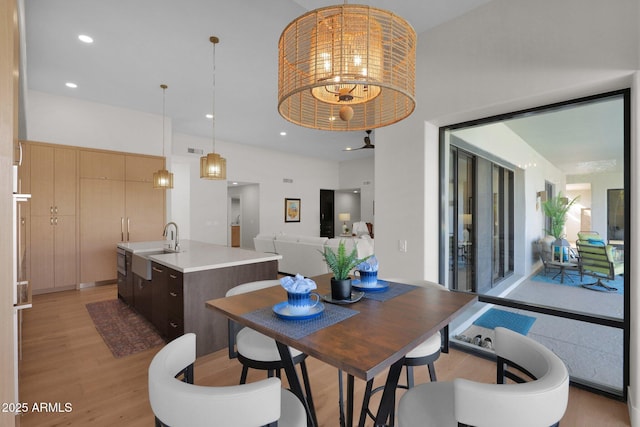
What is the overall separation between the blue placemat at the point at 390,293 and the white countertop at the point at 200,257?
1.66 metres

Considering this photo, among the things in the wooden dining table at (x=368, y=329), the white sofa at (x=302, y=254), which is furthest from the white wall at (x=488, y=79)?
the white sofa at (x=302, y=254)

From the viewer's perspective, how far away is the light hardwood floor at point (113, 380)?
6.70 ft

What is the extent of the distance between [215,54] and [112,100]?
2.72 m

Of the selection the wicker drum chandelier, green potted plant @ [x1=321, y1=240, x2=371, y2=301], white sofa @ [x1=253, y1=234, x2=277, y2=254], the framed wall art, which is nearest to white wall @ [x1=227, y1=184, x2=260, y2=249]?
the framed wall art

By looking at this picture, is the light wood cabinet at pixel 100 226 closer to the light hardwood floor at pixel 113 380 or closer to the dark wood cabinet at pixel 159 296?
the light hardwood floor at pixel 113 380

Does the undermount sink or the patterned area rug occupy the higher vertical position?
the undermount sink

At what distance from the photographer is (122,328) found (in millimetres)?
3510

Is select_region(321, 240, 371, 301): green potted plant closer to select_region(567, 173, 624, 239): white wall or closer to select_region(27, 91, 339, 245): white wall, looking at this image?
select_region(567, 173, 624, 239): white wall

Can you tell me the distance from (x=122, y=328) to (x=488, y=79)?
4.46 metres

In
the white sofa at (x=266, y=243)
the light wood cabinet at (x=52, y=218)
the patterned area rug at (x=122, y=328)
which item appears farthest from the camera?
the white sofa at (x=266, y=243)

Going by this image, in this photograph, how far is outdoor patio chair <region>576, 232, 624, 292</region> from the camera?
2.27 m

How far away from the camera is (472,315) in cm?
315

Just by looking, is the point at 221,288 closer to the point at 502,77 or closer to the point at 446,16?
the point at 502,77

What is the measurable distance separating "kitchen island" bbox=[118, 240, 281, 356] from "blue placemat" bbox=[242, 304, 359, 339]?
61.1 inches
